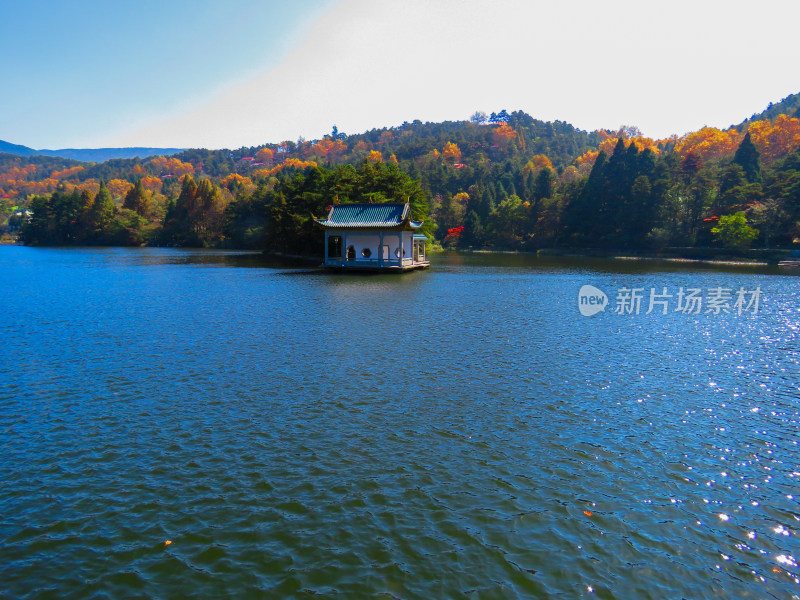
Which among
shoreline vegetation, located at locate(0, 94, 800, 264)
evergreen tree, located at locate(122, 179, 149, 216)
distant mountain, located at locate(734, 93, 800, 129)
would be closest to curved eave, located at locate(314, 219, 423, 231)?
shoreline vegetation, located at locate(0, 94, 800, 264)

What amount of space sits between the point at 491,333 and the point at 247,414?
1024 centimetres

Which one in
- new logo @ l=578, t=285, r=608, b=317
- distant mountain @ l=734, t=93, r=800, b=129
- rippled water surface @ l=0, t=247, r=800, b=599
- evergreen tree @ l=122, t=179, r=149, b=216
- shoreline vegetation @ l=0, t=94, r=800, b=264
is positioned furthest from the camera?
distant mountain @ l=734, t=93, r=800, b=129

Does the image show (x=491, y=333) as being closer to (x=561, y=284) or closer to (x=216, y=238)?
(x=561, y=284)

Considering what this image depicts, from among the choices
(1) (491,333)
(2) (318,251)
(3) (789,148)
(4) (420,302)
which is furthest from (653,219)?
(1) (491,333)

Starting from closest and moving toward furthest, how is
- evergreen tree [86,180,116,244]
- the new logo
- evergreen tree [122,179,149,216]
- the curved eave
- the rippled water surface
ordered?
the rippled water surface < the new logo < the curved eave < evergreen tree [86,180,116,244] < evergreen tree [122,179,149,216]

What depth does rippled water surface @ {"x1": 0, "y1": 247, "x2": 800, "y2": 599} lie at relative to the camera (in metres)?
5.21

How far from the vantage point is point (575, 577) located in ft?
16.9
